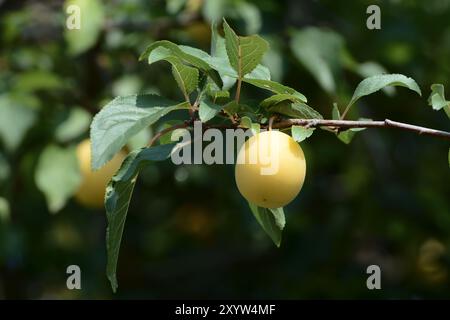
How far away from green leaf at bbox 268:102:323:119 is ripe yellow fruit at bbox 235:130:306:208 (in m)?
0.04

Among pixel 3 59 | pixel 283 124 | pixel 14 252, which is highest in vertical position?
pixel 3 59

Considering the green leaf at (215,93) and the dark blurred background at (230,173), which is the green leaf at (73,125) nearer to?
the dark blurred background at (230,173)

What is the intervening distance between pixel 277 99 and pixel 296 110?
1.2 inches

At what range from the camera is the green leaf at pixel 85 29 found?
2.02m

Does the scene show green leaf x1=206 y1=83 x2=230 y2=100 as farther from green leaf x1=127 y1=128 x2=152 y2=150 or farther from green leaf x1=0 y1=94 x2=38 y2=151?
green leaf x1=0 y1=94 x2=38 y2=151

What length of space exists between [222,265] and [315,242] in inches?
18.5

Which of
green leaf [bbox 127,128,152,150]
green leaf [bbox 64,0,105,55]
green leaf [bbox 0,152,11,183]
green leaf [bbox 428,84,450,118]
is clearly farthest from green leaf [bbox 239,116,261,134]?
green leaf [bbox 0,152,11,183]

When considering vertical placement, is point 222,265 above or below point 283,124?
below

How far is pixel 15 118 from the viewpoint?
78.5 inches

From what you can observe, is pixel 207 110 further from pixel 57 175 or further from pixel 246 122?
pixel 57 175

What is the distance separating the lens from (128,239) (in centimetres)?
284

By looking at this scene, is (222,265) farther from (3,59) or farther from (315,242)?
(3,59)

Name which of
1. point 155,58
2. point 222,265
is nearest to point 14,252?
point 222,265
